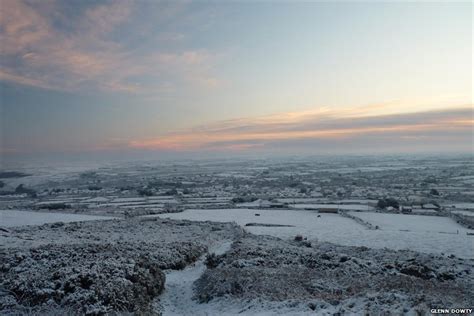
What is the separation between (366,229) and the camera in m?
35.1

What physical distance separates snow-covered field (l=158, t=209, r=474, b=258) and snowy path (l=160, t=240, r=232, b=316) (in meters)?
14.5

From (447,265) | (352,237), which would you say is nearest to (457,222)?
(352,237)

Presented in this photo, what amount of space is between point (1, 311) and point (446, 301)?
17.1 meters

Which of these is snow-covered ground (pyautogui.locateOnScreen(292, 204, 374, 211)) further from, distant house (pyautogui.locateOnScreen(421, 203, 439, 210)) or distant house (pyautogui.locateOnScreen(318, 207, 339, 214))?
distant house (pyautogui.locateOnScreen(421, 203, 439, 210))

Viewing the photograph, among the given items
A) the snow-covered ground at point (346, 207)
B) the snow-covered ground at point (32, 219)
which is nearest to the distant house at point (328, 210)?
the snow-covered ground at point (346, 207)

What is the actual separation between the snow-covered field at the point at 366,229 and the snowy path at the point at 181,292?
14.5 metres

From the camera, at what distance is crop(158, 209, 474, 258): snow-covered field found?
2783 centimetres

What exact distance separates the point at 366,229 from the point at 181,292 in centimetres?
2474

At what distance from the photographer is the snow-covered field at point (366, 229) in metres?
27.8

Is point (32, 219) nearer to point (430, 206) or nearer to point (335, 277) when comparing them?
point (335, 277)

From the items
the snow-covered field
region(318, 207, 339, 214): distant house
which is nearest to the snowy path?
the snow-covered field

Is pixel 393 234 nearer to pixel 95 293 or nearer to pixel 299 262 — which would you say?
pixel 299 262

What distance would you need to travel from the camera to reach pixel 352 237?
3122cm

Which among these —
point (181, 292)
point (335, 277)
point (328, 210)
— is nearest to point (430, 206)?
point (328, 210)
